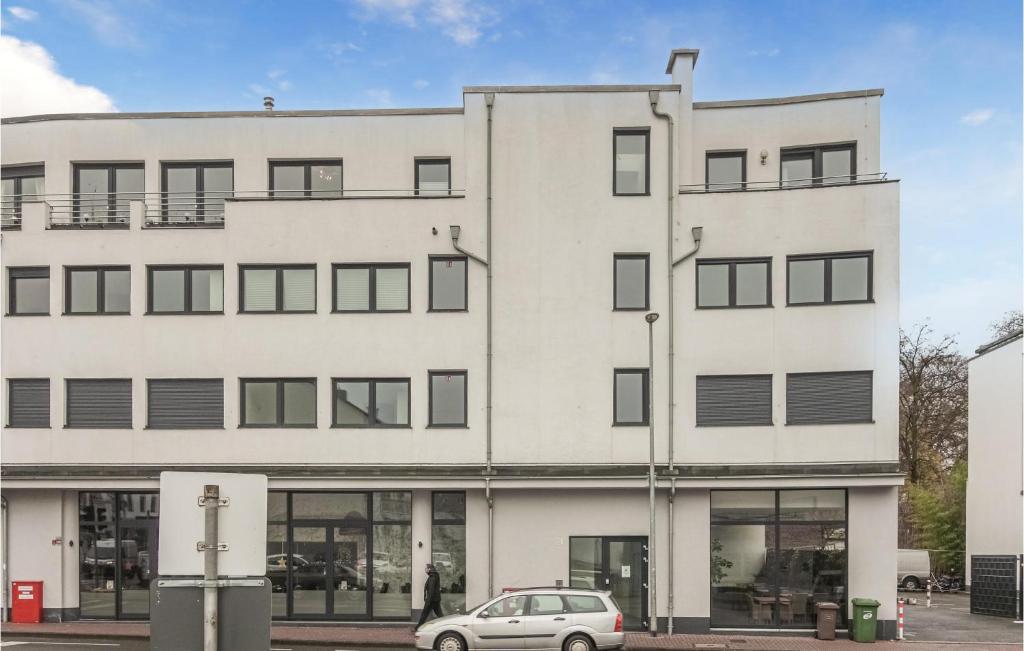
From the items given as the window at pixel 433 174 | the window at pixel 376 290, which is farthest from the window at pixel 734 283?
the window at pixel 376 290

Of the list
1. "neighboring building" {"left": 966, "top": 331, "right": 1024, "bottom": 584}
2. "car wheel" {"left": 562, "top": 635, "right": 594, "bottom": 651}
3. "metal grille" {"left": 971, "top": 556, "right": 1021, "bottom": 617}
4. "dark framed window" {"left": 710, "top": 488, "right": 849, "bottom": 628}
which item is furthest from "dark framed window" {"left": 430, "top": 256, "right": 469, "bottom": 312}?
"neighboring building" {"left": 966, "top": 331, "right": 1024, "bottom": 584}

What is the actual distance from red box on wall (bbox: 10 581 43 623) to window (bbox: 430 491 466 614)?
1024 cm

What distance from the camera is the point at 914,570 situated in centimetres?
3691

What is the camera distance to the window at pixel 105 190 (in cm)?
2373

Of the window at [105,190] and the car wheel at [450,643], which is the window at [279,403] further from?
the car wheel at [450,643]

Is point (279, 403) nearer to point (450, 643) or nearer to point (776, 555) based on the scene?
point (450, 643)

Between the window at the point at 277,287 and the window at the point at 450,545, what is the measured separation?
624 cm

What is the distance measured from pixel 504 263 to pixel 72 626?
14.4 m

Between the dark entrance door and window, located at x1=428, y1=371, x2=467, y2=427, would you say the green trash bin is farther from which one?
window, located at x1=428, y1=371, x2=467, y2=427

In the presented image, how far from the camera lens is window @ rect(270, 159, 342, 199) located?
77.0ft

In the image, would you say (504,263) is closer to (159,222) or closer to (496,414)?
(496,414)

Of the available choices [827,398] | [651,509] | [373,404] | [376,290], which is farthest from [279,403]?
[827,398]

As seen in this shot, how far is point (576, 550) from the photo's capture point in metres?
21.8

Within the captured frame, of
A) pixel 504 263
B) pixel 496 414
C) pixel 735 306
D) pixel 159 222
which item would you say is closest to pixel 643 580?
pixel 496 414
